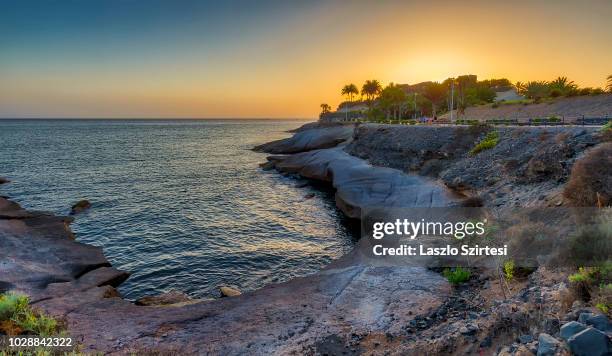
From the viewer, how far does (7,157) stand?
216 feet

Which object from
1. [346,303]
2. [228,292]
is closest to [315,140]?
[228,292]

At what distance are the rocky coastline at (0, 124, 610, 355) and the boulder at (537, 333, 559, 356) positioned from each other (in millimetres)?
22

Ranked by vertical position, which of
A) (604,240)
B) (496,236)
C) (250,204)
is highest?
(604,240)

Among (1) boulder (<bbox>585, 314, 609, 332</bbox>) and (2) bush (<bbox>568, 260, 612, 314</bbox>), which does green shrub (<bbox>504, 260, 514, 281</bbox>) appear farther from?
(1) boulder (<bbox>585, 314, 609, 332</bbox>)

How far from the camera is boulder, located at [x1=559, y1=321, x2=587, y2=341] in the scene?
6301 mm

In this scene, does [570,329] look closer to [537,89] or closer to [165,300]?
[165,300]

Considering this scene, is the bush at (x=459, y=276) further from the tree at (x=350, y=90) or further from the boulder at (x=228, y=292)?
the tree at (x=350, y=90)

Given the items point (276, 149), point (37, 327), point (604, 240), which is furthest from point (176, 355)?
point (276, 149)

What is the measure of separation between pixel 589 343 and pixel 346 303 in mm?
7955

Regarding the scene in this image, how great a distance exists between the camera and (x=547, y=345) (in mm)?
6285

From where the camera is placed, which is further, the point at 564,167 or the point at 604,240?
the point at 564,167

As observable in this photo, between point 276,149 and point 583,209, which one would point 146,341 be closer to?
point 583,209

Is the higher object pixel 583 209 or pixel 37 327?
pixel 583 209

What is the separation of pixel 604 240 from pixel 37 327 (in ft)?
57.6
